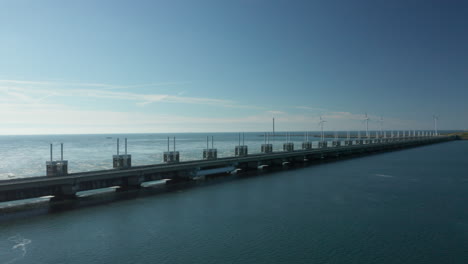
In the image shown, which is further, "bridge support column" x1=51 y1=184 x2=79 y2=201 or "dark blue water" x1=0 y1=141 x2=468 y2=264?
"bridge support column" x1=51 y1=184 x2=79 y2=201

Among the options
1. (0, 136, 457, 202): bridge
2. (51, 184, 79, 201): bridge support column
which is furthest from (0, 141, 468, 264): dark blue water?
(0, 136, 457, 202): bridge

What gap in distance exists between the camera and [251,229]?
18.2 meters

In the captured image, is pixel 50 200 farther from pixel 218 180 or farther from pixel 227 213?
pixel 218 180

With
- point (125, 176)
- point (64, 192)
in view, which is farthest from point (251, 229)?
point (64, 192)

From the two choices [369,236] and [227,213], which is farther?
[227,213]

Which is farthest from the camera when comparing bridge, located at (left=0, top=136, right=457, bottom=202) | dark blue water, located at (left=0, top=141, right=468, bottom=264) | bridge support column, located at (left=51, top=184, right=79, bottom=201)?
bridge support column, located at (left=51, top=184, right=79, bottom=201)

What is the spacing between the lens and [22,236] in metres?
16.5

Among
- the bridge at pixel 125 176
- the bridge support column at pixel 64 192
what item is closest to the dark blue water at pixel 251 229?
the bridge support column at pixel 64 192

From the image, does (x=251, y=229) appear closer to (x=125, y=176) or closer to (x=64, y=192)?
(x=125, y=176)

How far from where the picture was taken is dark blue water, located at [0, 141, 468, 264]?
14594 millimetres

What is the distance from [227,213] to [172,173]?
12.7 meters

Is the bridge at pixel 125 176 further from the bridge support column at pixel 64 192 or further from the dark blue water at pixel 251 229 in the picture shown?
the dark blue water at pixel 251 229

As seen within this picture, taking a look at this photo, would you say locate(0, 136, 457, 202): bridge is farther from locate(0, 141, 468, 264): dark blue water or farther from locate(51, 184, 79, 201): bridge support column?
locate(0, 141, 468, 264): dark blue water

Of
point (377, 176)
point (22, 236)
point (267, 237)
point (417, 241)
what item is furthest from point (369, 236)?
point (377, 176)
